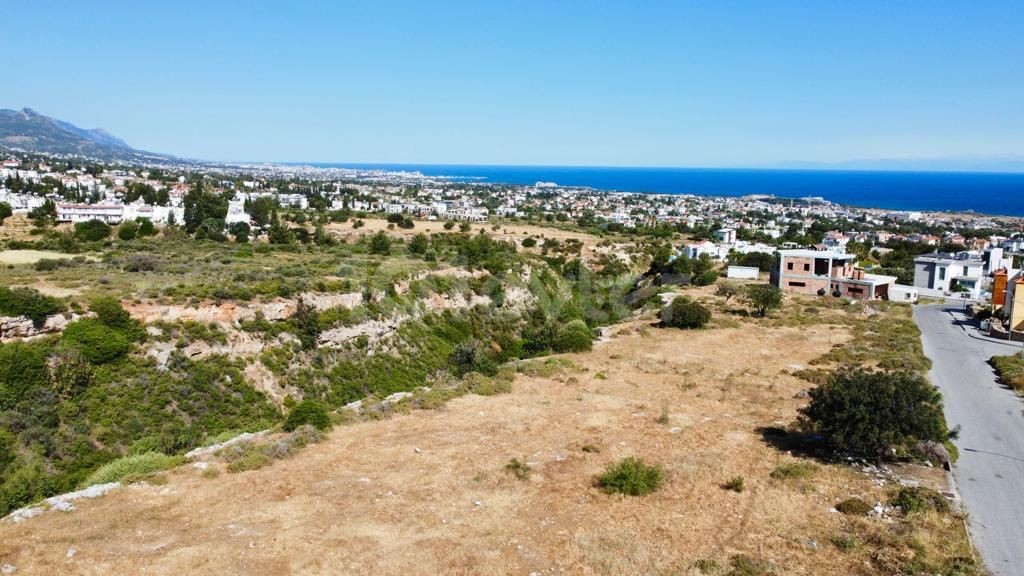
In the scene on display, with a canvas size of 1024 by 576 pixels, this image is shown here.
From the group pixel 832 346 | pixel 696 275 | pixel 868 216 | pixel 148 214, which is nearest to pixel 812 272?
pixel 696 275

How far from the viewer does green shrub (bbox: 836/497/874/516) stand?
13.9 meters

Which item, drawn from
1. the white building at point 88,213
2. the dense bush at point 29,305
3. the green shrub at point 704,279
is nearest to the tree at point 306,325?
the dense bush at point 29,305

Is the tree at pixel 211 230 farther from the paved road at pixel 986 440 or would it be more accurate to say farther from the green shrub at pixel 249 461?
the paved road at pixel 986 440

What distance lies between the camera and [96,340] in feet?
81.6

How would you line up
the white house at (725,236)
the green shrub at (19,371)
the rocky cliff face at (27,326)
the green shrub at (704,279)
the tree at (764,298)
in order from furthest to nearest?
the white house at (725,236) → the green shrub at (704,279) → the tree at (764,298) → the rocky cliff face at (27,326) → the green shrub at (19,371)

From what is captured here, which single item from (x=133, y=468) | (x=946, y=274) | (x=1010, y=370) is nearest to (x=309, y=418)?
(x=133, y=468)

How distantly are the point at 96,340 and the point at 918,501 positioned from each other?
89.9 ft

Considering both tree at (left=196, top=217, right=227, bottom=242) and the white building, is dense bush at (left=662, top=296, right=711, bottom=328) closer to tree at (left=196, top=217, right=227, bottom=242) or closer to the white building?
tree at (left=196, top=217, right=227, bottom=242)

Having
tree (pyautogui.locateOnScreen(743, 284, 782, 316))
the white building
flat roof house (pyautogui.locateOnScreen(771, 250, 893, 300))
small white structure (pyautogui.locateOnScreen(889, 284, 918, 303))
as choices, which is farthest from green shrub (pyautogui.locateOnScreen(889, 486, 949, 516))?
the white building

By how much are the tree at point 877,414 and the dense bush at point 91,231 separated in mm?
59817

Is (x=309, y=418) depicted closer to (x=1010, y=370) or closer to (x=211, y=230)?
(x=1010, y=370)

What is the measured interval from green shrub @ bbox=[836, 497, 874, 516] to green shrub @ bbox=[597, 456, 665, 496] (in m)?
3.96

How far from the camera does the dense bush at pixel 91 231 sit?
5606cm

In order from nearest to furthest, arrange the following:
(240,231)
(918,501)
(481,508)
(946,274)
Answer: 1. (918,501)
2. (481,508)
3. (946,274)
4. (240,231)
